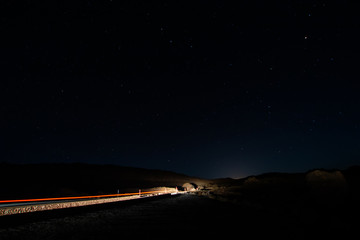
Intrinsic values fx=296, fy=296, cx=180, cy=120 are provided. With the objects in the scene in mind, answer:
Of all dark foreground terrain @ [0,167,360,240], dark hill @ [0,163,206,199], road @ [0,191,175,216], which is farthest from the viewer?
dark hill @ [0,163,206,199]

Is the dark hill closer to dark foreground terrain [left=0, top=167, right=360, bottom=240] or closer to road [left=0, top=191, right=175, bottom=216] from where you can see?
road [left=0, top=191, right=175, bottom=216]

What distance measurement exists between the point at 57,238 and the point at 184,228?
13.0 feet

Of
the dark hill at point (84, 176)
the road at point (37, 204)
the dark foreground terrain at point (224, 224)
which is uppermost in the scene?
the dark hill at point (84, 176)

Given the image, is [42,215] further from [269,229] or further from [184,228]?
[269,229]

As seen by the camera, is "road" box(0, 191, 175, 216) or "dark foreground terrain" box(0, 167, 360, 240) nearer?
"dark foreground terrain" box(0, 167, 360, 240)

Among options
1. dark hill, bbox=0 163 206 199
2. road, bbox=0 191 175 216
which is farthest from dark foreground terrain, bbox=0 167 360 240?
dark hill, bbox=0 163 206 199

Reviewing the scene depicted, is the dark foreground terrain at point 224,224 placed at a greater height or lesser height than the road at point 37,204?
lesser

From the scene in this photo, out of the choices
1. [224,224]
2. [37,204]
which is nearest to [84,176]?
[37,204]

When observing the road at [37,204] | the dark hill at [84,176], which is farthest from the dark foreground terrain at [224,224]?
the dark hill at [84,176]

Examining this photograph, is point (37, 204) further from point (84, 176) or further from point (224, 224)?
point (84, 176)

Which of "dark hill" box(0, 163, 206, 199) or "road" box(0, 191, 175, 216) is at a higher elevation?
"dark hill" box(0, 163, 206, 199)

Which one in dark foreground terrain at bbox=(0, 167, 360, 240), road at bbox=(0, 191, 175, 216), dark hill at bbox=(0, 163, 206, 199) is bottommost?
dark foreground terrain at bbox=(0, 167, 360, 240)

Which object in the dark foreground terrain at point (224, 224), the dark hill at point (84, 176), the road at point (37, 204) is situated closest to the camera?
the dark foreground terrain at point (224, 224)

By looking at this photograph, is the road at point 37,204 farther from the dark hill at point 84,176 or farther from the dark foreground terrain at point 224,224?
the dark hill at point 84,176
